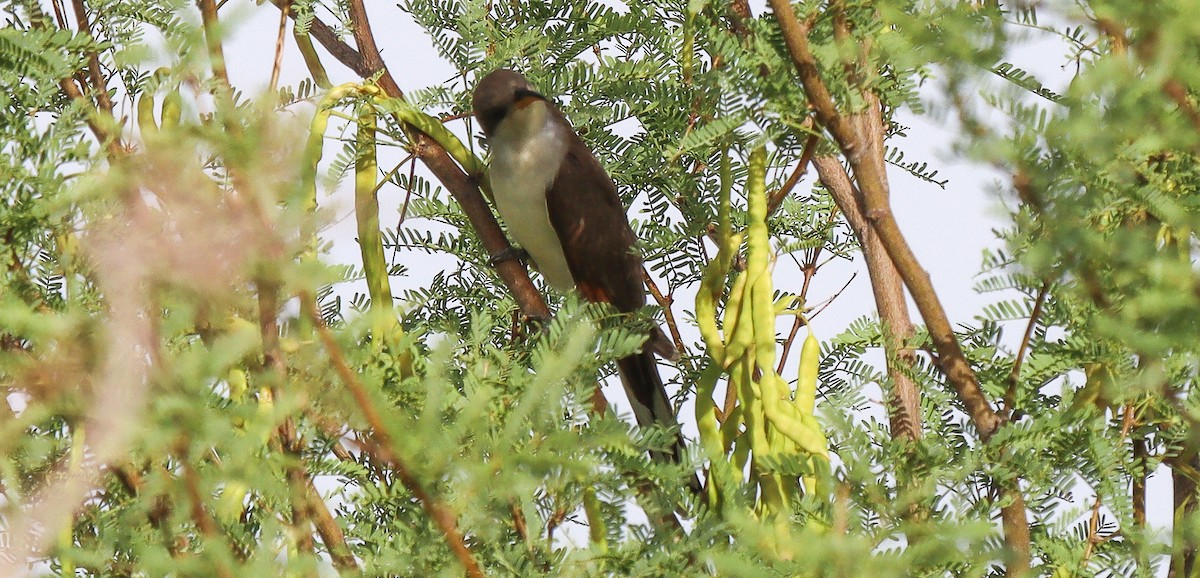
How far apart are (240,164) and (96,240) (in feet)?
1.12

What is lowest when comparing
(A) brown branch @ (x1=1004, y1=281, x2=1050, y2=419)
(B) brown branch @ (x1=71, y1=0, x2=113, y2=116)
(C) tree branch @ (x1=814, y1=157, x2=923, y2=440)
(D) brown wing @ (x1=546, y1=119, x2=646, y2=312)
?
(A) brown branch @ (x1=1004, y1=281, x2=1050, y2=419)

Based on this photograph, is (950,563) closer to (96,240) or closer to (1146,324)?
(1146,324)

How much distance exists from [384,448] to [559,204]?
2.40m

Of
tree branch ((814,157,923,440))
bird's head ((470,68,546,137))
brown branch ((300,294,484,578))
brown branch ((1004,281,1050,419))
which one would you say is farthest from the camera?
bird's head ((470,68,546,137))

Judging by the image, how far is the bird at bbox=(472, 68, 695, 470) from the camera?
345 cm

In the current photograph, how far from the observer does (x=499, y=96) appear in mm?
3062

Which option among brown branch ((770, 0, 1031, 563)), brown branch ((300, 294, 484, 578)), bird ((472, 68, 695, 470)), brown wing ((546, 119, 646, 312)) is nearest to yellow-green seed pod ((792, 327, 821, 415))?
brown branch ((770, 0, 1031, 563))

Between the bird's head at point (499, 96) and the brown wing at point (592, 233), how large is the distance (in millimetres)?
213

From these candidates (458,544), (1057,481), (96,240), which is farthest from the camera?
(1057,481)

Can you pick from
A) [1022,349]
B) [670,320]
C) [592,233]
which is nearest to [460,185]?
[670,320]

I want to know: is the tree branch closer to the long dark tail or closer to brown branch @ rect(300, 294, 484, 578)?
the long dark tail

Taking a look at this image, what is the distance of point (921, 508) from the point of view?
163 centimetres

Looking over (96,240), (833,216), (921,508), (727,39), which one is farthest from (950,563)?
(833,216)

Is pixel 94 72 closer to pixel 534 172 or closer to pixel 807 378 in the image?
pixel 807 378
